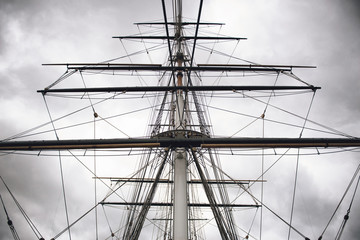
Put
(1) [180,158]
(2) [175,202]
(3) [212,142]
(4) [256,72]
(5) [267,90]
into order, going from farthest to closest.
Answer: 1. (4) [256,72]
2. (5) [267,90]
3. (1) [180,158]
4. (3) [212,142]
5. (2) [175,202]

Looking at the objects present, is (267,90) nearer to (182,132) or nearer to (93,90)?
(182,132)

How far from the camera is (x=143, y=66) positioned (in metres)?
10.2

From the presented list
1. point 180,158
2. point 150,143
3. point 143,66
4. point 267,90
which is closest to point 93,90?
point 143,66

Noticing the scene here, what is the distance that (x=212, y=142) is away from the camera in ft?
21.6

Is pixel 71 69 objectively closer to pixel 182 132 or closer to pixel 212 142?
pixel 182 132

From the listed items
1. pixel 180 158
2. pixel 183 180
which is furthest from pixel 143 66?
pixel 183 180

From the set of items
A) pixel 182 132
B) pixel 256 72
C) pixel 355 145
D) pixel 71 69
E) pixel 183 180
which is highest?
pixel 256 72

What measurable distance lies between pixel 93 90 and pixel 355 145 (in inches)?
350

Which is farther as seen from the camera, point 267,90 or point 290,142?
point 267,90

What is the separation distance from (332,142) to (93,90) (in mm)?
8246

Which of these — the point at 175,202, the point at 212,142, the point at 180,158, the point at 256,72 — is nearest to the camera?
the point at 175,202

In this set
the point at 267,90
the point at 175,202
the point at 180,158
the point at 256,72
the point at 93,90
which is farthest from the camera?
the point at 256,72

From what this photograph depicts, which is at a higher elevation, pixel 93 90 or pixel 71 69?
pixel 71 69

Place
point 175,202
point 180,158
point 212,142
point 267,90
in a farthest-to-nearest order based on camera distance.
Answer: point 267,90
point 180,158
point 212,142
point 175,202
